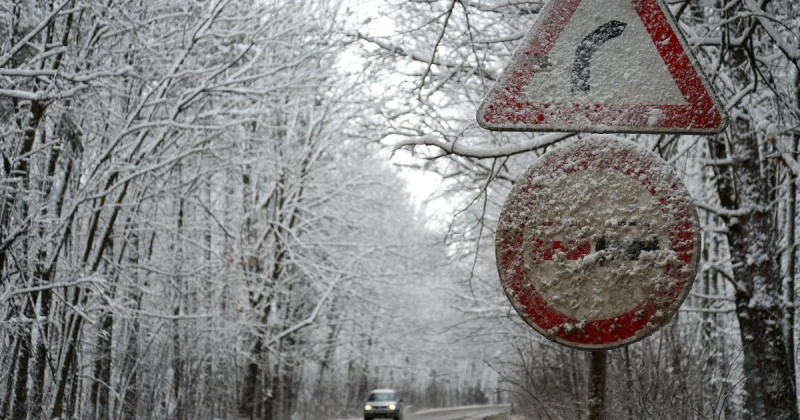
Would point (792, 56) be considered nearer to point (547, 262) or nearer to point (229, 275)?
point (547, 262)

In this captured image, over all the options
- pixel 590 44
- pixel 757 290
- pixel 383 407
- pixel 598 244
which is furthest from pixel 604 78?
pixel 383 407

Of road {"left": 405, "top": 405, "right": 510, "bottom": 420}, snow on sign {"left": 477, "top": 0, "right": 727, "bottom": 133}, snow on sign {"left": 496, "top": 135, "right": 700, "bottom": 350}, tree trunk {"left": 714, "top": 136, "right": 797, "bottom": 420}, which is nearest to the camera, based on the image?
snow on sign {"left": 496, "top": 135, "right": 700, "bottom": 350}

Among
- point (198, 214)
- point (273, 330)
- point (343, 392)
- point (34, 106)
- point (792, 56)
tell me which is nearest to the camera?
point (792, 56)

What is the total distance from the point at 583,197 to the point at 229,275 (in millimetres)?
11740

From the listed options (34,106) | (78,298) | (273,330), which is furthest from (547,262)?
(273,330)

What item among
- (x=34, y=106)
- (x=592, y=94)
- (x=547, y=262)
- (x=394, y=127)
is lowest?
(x=547, y=262)

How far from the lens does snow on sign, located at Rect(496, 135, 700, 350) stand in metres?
1.58

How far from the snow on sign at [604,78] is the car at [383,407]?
19.0 metres

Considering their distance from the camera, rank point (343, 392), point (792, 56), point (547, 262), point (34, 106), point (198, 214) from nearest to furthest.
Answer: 1. point (547, 262)
2. point (792, 56)
3. point (34, 106)
4. point (198, 214)
5. point (343, 392)

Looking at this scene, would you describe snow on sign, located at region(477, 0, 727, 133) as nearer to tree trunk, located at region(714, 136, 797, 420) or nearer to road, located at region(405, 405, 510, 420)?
tree trunk, located at region(714, 136, 797, 420)

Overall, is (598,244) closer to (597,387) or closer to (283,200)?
(597,387)

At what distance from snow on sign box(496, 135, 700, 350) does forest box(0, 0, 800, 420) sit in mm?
962

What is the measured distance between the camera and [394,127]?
8406 mm

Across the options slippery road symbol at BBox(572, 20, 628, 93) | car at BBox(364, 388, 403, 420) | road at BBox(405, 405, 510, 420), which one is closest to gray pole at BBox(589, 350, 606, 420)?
slippery road symbol at BBox(572, 20, 628, 93)
